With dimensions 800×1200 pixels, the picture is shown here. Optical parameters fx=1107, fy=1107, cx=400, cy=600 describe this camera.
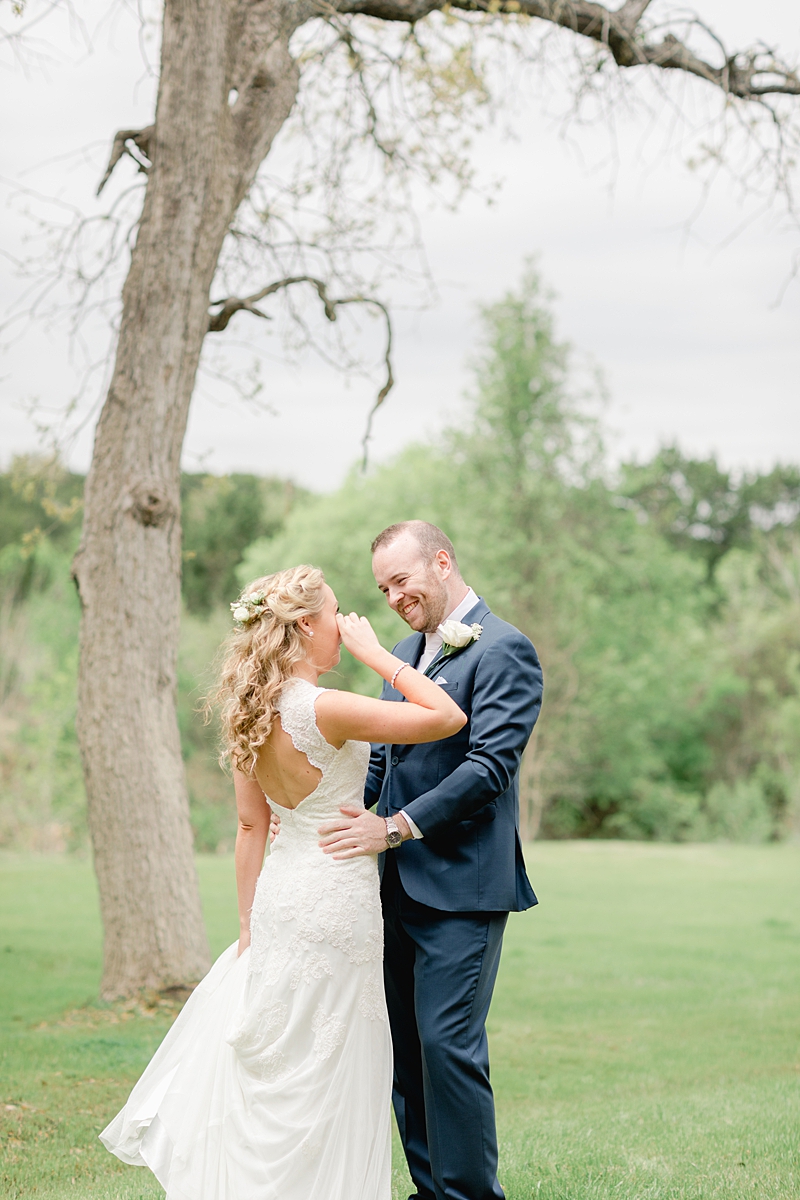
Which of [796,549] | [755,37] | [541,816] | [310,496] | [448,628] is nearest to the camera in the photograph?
[448,628]

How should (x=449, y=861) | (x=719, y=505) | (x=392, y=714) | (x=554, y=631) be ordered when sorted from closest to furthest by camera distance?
(x=392, y=714), (x=449, y=861), (x=554, y=631), (x=719, y=505)

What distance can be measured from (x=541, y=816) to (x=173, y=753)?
26209mm

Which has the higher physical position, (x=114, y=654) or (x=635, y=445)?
(x=635, y=445)

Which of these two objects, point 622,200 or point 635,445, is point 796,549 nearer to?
point 635,445

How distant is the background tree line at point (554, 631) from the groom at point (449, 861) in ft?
66.8

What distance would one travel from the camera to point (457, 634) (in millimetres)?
3529

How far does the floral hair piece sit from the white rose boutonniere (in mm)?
582

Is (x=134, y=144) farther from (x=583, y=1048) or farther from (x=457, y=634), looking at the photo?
(x=583, y=1048)

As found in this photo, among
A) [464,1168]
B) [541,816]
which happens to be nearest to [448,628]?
[464,1168]

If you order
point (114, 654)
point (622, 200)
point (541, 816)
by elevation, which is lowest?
point (541, 816)

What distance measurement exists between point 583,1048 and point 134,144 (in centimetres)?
638

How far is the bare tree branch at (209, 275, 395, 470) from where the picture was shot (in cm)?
770

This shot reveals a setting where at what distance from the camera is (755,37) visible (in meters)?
7.17

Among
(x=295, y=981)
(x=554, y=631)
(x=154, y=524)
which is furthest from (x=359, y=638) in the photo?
(x=554, y=631)
